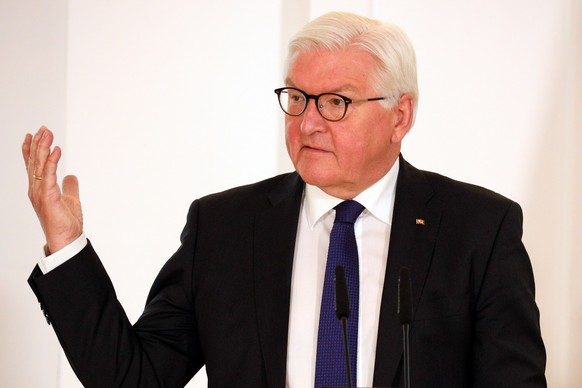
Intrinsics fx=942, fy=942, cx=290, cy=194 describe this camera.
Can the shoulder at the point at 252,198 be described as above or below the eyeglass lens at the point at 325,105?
below

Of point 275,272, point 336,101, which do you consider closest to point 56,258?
point 275,272

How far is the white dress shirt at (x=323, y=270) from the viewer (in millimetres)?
2311

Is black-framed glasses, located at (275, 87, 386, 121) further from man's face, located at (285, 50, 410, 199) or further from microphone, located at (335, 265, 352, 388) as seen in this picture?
microphone, located at (335, 265, 352, 388)

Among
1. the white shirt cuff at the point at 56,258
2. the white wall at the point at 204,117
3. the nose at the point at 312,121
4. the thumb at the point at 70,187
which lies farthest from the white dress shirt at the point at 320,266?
the white wall at the point at 204,117

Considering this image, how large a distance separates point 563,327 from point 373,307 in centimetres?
161

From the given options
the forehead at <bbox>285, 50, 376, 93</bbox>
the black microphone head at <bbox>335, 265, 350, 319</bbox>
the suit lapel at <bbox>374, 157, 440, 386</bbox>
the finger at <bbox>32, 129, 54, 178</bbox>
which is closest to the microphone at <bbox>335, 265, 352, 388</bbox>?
the black microphone head at <bbox>335, 265, 350, 319</bbox>

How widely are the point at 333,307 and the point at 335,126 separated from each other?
0.44 meters

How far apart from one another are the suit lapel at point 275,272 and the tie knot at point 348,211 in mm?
115

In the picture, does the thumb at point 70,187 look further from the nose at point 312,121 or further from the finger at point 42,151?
the nose at point 312,121

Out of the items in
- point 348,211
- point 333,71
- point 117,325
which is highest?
point 333,71

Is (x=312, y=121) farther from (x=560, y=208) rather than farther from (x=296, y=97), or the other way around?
(x=560, y=208)

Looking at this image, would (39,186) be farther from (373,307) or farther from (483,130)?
(483,130)

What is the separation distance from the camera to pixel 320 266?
2418 mm

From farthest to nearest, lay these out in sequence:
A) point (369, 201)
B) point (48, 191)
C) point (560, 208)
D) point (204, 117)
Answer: point (204, 117)
point (560, 208)
point (369, 201)
point (48, 191)
